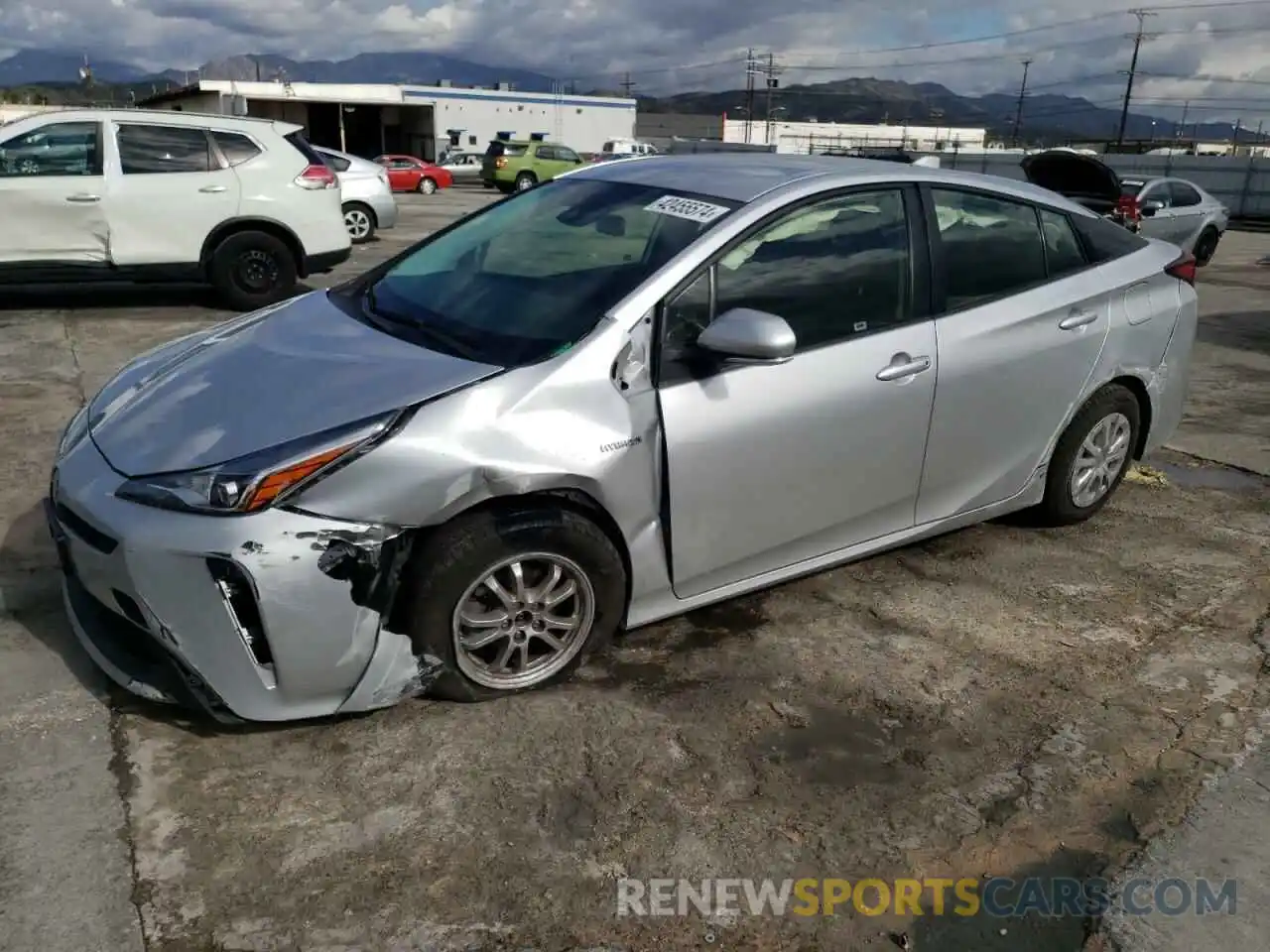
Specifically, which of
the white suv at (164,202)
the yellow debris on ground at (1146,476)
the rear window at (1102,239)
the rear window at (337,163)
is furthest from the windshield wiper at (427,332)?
the rear window at (337,163)

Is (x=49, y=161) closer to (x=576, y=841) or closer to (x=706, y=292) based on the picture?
(x=706, y=292)

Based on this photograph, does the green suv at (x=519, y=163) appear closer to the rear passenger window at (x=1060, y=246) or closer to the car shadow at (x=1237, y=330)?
the car shadow at (x=1237, y=330)

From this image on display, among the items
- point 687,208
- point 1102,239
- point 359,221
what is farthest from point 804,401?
point 359,221

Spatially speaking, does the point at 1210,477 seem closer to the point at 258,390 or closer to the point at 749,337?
the point at 749,337

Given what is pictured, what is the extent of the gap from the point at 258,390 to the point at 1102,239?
347 centimetres

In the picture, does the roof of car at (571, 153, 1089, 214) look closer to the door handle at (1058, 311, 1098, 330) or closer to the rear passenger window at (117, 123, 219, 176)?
the door handle at (1058, 311, 1098, 330)

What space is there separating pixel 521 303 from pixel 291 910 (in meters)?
1.87

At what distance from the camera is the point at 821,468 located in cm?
332

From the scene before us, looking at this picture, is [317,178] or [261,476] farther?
[317,178]

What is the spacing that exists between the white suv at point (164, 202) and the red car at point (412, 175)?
885 inches

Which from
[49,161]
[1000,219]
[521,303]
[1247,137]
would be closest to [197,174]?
[49,161]

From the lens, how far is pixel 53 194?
8023 mm

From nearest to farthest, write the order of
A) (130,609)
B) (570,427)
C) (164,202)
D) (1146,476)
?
1. (130,609)
2. (570,427)
3. (1146,476)
4. (164,202)

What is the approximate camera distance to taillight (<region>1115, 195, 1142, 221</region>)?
13308mm
